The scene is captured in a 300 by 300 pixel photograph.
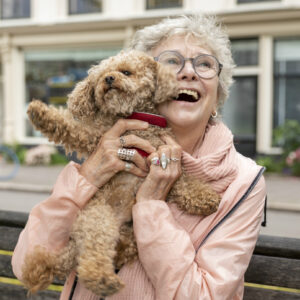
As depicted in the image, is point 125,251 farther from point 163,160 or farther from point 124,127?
point 124,127

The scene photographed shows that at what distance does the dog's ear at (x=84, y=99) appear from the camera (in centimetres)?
186

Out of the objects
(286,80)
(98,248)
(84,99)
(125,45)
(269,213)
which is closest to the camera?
(98,248)

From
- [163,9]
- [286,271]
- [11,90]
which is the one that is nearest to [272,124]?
[163,9]

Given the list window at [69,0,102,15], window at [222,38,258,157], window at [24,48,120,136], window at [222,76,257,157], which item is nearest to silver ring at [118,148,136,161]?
window at [222,38,258,157]

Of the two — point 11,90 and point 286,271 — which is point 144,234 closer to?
point 286,271

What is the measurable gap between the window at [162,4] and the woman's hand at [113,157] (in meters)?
11.5

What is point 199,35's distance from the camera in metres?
1.95

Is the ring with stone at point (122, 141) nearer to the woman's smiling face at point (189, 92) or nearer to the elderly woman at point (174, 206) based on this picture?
the elderly woman at point (174, 206)

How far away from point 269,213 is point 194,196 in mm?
6321

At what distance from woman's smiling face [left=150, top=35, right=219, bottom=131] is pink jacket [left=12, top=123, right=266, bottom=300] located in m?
0.17

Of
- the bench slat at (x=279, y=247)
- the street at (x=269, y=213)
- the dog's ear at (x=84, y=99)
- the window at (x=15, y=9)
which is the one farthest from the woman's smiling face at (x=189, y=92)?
the window at (x=15, y=9)

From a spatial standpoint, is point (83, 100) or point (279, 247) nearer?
A: point (83, 100)

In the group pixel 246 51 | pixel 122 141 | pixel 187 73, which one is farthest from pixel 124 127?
pixel 246 51

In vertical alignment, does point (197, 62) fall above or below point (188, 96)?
above
